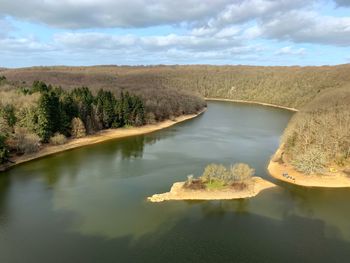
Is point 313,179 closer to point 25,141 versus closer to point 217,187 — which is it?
point 217,187

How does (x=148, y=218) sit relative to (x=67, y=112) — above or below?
below

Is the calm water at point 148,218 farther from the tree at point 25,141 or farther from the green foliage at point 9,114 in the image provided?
the green foliage at point 9,114

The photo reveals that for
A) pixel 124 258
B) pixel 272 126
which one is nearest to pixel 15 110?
pixel 124 258

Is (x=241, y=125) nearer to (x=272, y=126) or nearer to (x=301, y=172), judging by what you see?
(x=272, y=126)

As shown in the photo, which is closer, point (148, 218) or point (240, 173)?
point (148, 218)

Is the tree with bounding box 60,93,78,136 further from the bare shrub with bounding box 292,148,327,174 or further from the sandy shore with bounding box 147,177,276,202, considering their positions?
the bare shrub with bounding box 292,148,327,174

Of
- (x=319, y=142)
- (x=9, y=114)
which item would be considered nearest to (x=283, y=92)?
(x=319, y=142)

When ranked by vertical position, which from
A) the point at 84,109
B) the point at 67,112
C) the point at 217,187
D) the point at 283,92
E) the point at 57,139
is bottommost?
the point at 217,187
